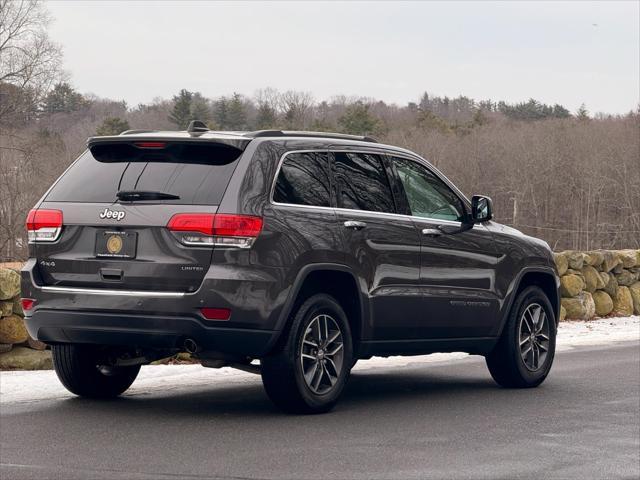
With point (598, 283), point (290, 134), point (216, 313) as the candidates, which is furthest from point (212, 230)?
point (598, 283)

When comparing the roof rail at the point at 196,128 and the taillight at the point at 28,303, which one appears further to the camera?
the roof rail at the point at 196,128

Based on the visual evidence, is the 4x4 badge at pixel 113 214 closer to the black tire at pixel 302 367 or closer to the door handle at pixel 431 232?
the black tire at pixel 302 367

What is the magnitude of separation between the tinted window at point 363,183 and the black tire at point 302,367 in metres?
0.82

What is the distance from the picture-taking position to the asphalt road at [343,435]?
6812 mm

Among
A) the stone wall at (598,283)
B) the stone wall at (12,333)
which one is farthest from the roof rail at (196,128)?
the stone wall at (598,283)

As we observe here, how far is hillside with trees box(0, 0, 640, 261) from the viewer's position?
2286 inches

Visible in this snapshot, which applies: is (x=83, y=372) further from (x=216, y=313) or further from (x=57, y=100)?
(x=57, y=100)

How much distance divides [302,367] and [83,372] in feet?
5.68

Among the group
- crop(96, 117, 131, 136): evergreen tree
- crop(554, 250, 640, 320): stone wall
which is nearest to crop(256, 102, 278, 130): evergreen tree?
crop(96, 117, 131, 136): evergreen tree

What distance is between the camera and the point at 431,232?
9758mm

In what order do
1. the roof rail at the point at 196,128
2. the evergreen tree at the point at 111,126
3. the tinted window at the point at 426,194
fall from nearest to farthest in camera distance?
the roof rail at the point at 196,128, the tinted window at the point at 426,194, the evergreen tree at the point at 111,126

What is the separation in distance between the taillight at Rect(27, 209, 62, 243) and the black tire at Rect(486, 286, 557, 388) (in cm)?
406

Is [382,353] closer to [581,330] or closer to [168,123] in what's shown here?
[581,330]

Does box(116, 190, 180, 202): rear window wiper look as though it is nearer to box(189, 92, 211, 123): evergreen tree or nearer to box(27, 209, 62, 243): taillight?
box(27, 209, 62, 243): taillight
